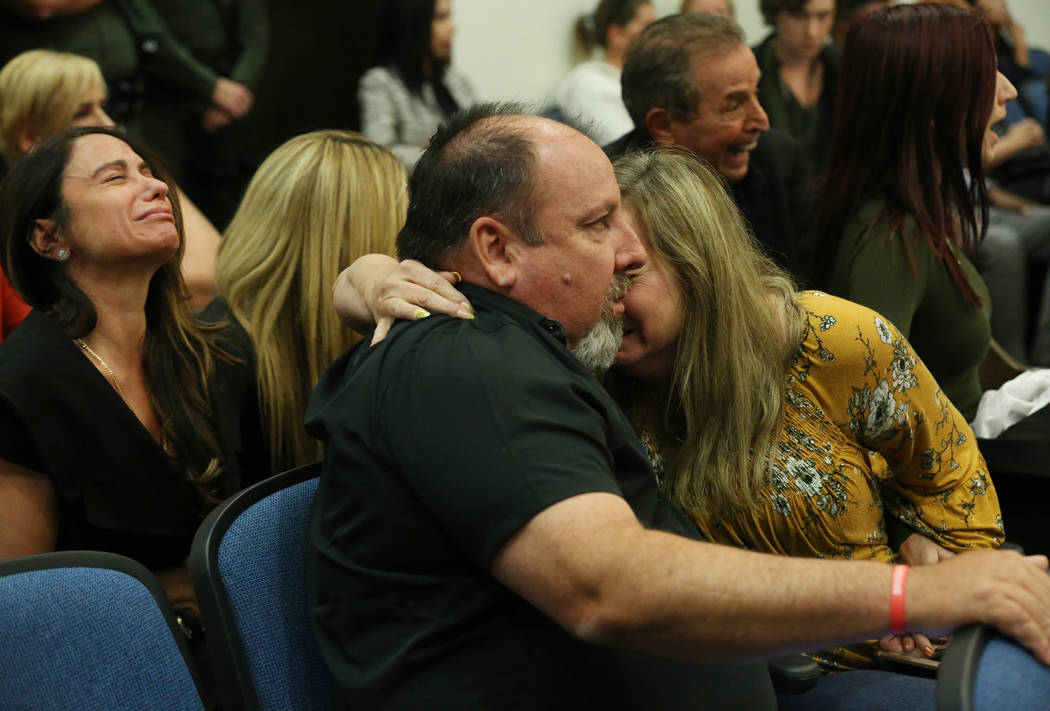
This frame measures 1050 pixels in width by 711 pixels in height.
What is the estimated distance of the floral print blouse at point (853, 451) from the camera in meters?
1.74

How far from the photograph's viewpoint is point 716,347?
1.74m

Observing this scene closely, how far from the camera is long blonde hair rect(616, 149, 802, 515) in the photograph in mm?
1729

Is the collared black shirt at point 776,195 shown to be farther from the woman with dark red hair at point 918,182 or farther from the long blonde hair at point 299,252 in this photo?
the long blonde hair at point 299,252

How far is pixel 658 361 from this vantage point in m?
1.79

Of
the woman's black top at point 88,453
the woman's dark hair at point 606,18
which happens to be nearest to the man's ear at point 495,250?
the woman's black top at point 88,453

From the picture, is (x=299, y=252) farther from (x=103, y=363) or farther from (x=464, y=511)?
(x=464, y=511)

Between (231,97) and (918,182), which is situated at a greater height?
(918,182)

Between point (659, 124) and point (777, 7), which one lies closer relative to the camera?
point (659, 124)

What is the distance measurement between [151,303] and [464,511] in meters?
1.09

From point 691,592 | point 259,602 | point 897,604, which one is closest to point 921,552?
point 897,604

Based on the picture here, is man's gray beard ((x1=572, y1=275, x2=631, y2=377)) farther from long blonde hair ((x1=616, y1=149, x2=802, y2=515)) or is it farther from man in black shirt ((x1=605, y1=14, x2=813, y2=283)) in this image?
man in black shirt ((x1=605, y1=14, x2=813, y2=283))

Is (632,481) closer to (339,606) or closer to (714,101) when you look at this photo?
(339,606)

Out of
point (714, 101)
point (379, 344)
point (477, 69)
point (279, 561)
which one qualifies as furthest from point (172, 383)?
point (477, 69)

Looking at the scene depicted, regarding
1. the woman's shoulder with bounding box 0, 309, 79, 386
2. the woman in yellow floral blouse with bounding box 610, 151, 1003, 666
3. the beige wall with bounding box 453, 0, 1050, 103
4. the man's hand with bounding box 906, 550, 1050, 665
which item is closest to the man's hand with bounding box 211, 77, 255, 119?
the beige wall with bounding box 453, 0, 1050, 103
